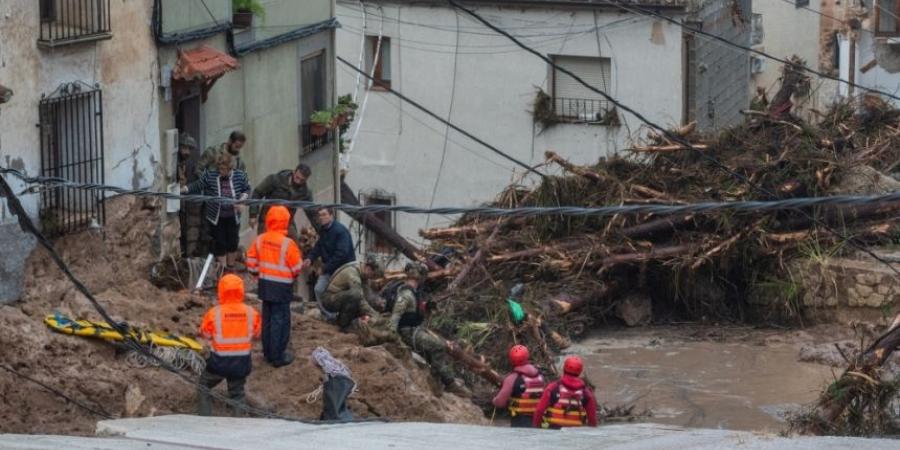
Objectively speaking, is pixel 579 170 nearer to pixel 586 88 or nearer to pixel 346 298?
pixel 346 298

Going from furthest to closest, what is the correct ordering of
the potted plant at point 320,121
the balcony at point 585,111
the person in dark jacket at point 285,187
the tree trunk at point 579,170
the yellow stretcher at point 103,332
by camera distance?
the balcony at point 585,111, the potted plant at point 320,121, the tree trunk at point 579,170, the person in dark jacket at point 285,187, the yellow stretcher at point 103,332

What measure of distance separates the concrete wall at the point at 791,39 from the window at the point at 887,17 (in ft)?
9.81

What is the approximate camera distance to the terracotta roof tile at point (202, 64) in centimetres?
1698

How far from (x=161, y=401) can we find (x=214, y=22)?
20.1 feet

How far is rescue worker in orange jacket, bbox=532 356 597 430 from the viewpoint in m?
12.7

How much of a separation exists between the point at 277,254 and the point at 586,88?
15.3 m

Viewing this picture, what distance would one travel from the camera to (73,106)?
602 inches

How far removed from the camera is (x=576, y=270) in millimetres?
19797

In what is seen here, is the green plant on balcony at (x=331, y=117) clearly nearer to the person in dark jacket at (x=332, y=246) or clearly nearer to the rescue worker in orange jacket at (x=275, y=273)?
the person in dark jacket at (x=332, y=246)

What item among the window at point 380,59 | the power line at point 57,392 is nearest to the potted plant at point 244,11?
the power line at point 57,392

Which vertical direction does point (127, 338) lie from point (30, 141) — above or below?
below

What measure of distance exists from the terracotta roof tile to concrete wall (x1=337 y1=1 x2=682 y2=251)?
1164 centimetres

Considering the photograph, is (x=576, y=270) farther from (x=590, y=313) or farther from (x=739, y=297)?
(x=739, y=297)

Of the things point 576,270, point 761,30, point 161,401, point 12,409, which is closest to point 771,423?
point 576,270
